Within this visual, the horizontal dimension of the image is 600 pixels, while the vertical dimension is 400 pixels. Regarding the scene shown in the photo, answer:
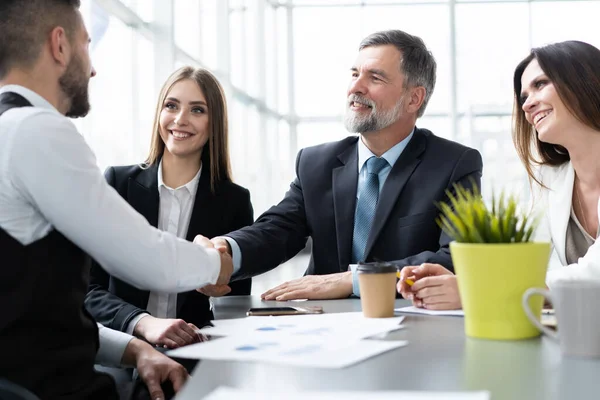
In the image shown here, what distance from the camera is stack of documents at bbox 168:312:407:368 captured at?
42.7 inches

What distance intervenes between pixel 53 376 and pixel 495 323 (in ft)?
2.56

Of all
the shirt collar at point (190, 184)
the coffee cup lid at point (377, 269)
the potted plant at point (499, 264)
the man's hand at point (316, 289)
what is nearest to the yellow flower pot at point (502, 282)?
the potted plant at point (499, 264)

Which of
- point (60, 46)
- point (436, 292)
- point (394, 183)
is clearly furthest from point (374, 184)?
point (60, 46)

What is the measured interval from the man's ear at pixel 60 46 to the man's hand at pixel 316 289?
81cm

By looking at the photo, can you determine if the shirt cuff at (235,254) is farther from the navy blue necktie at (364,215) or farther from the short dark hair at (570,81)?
the short dark hair at (570,81)

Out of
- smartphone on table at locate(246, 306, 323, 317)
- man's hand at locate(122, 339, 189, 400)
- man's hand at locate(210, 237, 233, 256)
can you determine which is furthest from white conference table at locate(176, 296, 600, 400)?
man's hand at locate(210, 237, 233, 256)

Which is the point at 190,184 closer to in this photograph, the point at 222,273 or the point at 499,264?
the point at 222,273

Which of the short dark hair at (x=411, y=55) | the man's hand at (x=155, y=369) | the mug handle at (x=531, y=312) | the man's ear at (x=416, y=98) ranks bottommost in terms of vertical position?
the man's hand at (x=155, y=369)

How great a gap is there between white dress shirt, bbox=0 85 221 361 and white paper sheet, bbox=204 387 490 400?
1.63 ft

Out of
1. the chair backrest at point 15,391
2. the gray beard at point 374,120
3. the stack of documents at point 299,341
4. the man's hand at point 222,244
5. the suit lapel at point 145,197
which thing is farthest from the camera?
the gray beard at point 374,120

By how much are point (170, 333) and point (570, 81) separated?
5.18 feet

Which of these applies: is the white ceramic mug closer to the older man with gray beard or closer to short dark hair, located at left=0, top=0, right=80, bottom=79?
the older man with gray beard

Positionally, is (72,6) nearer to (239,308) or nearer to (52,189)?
(52,189)

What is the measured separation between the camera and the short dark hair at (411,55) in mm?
2787
